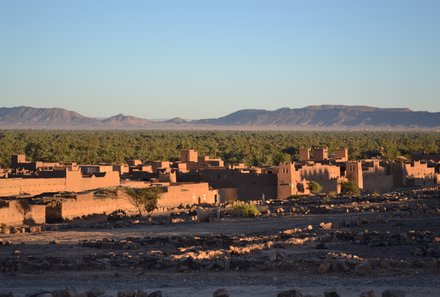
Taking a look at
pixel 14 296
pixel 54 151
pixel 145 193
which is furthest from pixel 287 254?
pixel 54 151

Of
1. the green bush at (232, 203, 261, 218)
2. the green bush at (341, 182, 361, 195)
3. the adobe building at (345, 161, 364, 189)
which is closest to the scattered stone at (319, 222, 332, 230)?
the green bush at (232, 203, 261, 218)

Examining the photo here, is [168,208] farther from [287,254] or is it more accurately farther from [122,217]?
[287,254]

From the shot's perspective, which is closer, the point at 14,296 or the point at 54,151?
the point at 14,296

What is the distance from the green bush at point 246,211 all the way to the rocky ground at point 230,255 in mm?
280

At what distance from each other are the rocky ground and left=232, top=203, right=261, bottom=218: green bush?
0.28 metres

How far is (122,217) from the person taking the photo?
135 feet

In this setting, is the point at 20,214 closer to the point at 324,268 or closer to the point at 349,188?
the point at 324,268

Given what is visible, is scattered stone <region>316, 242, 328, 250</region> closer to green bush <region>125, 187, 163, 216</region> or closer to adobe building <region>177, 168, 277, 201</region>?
green bush <region>125, 187, 163, 216</region>

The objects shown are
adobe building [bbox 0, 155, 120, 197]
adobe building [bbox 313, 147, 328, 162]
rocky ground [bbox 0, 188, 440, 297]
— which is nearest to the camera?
rocky ground [bbox 0, 188, 440, 297]

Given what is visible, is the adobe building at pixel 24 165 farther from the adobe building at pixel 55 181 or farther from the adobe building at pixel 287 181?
the adobe building at pixel 287 181

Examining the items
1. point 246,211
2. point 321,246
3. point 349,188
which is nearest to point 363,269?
point 321,246

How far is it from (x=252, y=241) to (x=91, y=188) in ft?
65.5

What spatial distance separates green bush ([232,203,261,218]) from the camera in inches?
1614

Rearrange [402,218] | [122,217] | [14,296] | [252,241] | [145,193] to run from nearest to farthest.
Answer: [14,296] < [252,241] < [402,218] < [122,217] < [145,193]
